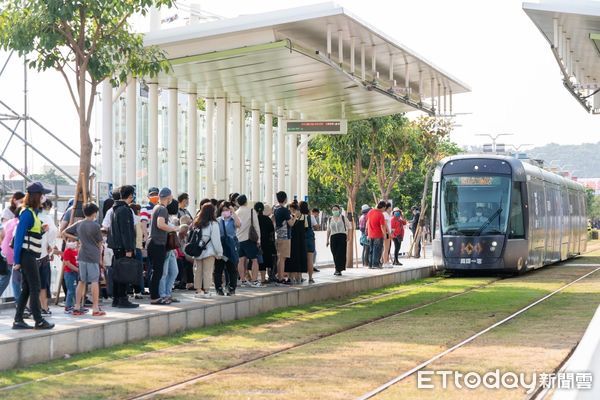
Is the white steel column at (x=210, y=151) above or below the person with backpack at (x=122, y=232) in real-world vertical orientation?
above

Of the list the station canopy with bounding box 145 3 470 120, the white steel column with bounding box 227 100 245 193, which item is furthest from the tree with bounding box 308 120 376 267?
the white steel column with bounding box 227 100 245 193

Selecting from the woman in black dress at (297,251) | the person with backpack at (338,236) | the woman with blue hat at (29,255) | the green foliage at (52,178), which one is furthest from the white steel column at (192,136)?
the woman with blue hat at (29,255)

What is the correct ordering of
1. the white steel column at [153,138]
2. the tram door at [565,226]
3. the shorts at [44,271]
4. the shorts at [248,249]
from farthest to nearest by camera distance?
the tram door at [565,226] < the white steel column at [153,138] < the shorts at [248,249] < the shorts at [44,271]

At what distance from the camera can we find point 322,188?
8044 centimetres

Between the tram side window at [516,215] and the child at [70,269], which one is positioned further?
the tram side window at [516,215]

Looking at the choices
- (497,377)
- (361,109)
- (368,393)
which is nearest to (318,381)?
(368,393)

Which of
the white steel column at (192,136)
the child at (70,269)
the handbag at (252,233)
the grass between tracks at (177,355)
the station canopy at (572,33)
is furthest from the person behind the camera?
the white steel column at (192,136)

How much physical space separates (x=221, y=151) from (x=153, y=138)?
2.92 metres

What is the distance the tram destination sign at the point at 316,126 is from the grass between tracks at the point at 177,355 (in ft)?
28.5

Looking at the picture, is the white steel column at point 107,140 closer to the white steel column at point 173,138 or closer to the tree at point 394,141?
the white steel column at point 173,138

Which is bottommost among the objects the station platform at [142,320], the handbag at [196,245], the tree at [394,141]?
the station platform at [142,320]

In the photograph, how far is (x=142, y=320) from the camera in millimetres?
15539

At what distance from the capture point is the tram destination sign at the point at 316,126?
29.4 metres

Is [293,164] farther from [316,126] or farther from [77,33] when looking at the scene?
[77,33]
